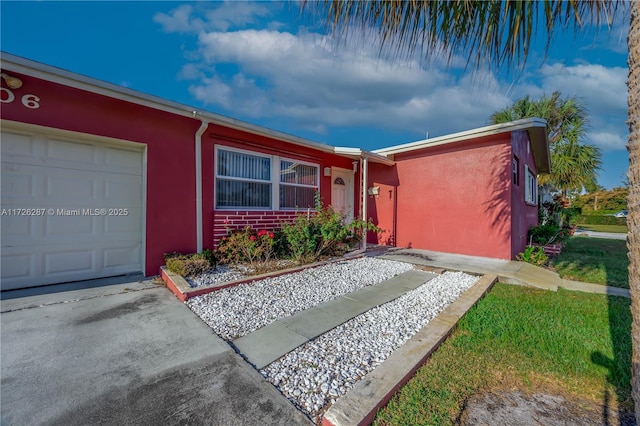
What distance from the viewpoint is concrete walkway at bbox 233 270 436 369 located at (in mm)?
2566

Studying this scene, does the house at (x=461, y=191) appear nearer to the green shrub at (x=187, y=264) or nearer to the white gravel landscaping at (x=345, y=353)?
the white gravel landscaping at (x=345, y=353)

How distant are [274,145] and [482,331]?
5.56 metres

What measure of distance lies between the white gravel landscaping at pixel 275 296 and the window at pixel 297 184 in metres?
2.21

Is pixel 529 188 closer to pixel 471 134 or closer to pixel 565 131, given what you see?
pixel 471 134

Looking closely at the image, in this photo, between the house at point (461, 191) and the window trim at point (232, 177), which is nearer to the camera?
the window trim at point (232, 177)

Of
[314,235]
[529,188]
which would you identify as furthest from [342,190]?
[529,188]

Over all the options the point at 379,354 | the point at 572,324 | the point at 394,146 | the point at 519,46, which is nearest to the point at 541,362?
the point at 572,324

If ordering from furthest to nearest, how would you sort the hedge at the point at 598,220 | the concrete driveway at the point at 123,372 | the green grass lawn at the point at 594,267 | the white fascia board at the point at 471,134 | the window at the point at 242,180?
the hedge at the point at 598,220, the white fascia board at the point at 471,134, the window at the point at 242,180, the green grass lawn at the point at 594,267, the concrete driveway at the point at 123,372

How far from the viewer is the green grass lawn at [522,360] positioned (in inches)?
76.3

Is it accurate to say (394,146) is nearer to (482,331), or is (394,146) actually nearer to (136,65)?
(482,331)

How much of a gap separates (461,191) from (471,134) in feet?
5.04

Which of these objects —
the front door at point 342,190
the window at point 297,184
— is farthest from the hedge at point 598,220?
the window at point 297,184

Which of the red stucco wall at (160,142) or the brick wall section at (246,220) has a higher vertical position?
the red stucco wall at (160,142)

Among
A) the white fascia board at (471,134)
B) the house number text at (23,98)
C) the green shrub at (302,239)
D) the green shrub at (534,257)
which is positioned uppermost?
the white fascia board at (471,134)
